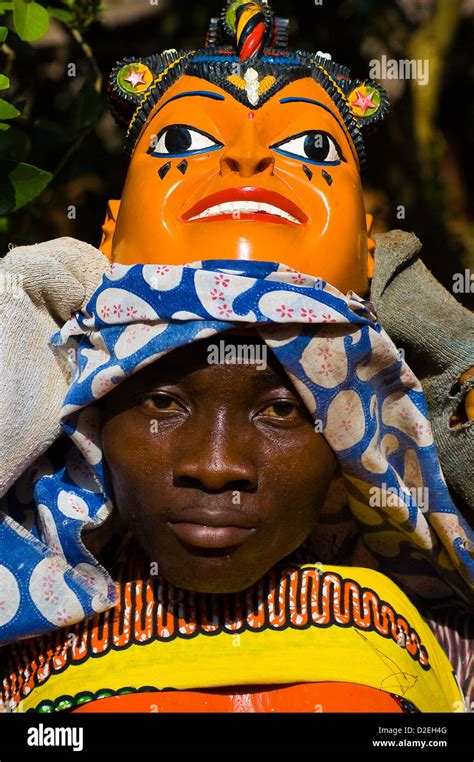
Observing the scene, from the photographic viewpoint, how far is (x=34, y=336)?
182cm

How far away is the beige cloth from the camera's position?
69.3 inches

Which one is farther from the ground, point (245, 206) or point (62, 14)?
point (62, 14)

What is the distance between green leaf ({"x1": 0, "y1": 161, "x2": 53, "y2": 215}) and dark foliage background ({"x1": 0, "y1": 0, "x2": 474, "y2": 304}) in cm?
60

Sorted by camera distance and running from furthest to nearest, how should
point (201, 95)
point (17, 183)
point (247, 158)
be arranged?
point (17, 183) → point (201, 95) → point (247, 158)

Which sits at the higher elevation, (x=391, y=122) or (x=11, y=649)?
(x=391, y=122)

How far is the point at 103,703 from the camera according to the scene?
71.4 inches

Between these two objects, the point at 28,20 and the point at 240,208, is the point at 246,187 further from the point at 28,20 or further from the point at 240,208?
the point at 28,20

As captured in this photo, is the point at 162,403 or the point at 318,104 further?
the point at 318,104

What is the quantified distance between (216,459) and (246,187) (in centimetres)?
47

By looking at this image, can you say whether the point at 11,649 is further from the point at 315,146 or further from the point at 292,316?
the point at 315,146

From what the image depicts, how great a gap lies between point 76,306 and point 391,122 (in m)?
2.18

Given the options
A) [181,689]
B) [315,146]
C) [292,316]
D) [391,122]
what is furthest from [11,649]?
[391,122]

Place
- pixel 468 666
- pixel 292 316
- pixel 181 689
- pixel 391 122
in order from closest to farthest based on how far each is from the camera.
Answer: pixel 292 316, pixel 181 689, pixel 468 666, pixel 391 122

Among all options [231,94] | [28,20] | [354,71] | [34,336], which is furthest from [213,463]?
[354,71]
